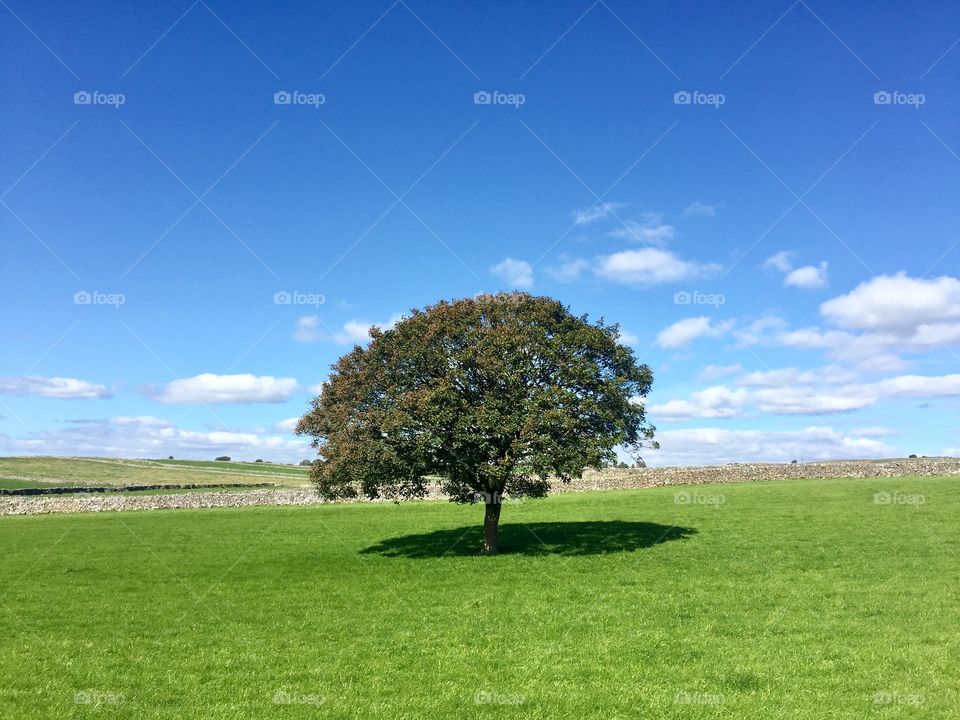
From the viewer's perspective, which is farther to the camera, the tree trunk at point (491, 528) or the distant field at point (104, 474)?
the distant field at point (104, 474)

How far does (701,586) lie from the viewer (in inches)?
923

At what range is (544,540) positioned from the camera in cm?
3750

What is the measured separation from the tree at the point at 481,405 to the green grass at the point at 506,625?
14.7ft

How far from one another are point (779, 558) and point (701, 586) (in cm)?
752

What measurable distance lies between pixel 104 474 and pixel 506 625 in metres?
148

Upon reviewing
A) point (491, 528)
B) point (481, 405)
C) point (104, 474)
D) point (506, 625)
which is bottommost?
point (506, 625)

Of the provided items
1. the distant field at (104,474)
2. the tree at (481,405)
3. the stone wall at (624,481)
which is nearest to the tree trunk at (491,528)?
the tree at (481,405)

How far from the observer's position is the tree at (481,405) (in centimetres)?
2945

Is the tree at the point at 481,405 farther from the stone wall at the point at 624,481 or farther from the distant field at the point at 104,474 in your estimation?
the distant field at the point at 104,474

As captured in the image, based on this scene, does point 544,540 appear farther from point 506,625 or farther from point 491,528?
point 506,625

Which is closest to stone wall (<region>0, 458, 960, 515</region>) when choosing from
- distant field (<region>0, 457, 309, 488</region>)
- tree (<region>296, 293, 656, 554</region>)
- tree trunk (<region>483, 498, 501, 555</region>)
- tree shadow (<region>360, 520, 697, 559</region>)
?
tree shadow (<region>360, 520, 697, 559</region>)

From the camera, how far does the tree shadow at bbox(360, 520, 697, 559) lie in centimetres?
3353

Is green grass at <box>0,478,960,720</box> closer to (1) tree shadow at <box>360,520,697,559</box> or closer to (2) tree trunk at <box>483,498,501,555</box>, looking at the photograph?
(1) tree shadow at <box>360,520,697,559</box>

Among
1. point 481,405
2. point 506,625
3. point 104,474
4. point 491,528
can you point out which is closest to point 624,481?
point 491,528
